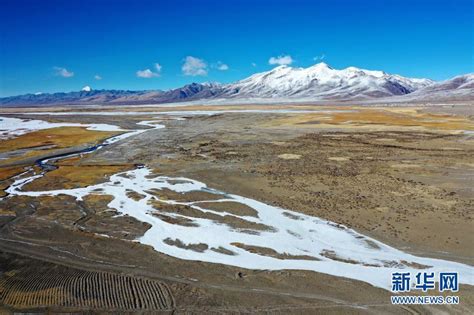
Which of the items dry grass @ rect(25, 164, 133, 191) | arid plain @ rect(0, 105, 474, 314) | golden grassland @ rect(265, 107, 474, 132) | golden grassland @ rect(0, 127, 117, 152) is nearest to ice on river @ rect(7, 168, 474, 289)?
arid plain @ rect(0, 105, 474, 314)

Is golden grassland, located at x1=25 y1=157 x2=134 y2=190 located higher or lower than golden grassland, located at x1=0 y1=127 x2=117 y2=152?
lower

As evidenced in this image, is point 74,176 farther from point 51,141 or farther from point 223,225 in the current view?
point 51,141

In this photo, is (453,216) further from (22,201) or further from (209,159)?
(22,201)

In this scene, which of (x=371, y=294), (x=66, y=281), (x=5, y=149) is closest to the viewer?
(x=371, y=294)

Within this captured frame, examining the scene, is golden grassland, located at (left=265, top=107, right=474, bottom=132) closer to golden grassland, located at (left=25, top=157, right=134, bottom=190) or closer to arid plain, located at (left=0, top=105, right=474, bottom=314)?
arid plain, located at (left=0, top=105, right=474, bottom=314)

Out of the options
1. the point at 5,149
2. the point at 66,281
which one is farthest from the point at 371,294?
the point at 5,149

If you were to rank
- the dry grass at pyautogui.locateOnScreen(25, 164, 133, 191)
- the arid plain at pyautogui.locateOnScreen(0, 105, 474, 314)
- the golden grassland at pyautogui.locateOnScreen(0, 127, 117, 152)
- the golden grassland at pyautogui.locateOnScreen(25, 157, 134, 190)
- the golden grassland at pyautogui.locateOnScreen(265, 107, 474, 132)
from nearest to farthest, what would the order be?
the arid plain at pyautogui.locateOnScreen(0, 105, 474, 314) < the dry grass at pyautogui.locateOnScreen(25, 164, 133, 191) < the golden grassland at pyautogui.locateOnScreen(25, 157, 134, 190) < the golden grassland at pyautogui.locateOnScreen(0, 127, 117, 152) < the golden grassland at pyautogui.locateOnScreen(265, 107, 474, 132)

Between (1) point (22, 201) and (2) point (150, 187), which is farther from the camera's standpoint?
(2) point (150, 187)

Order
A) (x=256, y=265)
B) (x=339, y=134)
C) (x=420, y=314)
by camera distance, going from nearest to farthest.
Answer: (x=420, y=314) < (x=256, y=265) < (x=339, y=134)

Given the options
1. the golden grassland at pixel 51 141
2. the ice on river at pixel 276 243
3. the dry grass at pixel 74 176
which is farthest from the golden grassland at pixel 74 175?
the golden grassland at pixel 51 141
